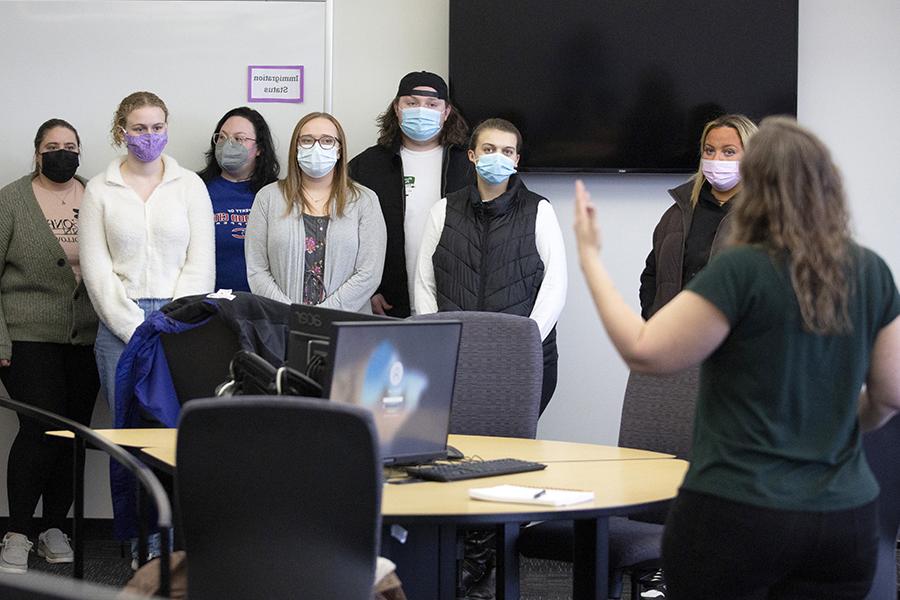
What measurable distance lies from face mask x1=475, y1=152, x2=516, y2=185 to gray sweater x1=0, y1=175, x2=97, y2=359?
5.84 ft

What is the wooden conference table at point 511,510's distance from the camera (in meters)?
2.39

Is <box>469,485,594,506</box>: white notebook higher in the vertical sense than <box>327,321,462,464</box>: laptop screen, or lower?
lower

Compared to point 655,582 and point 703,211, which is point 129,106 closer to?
point 703,211

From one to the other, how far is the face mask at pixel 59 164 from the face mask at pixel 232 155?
0.62 m

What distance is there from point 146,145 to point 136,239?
380 mm

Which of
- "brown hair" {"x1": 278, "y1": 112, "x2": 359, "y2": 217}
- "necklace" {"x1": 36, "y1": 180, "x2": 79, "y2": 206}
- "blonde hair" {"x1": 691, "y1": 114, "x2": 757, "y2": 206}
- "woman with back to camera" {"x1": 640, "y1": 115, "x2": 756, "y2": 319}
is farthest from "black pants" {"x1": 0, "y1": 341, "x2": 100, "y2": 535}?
"blonde hair" {"x1": 691, "y1": 114, "x2": 757, "y2": 206}

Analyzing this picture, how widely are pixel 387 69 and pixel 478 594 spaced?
8.11ft

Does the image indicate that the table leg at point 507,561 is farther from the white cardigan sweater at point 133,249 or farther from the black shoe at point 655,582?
the white cardigan sweater at point 133,249

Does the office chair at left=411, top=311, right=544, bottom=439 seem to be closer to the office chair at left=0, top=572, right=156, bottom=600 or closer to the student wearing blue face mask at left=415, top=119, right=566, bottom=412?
the student wearing blue face mask at left=415, top=119, right=566, bottom=412

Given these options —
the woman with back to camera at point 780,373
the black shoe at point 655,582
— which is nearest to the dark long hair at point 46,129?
the black shoe at point 655,582

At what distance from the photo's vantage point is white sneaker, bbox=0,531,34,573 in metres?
4.74

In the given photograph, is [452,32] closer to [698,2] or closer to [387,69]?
[387,69]

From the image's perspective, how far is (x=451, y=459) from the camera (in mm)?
3006

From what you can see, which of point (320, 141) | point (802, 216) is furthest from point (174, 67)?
point (802, 216)
